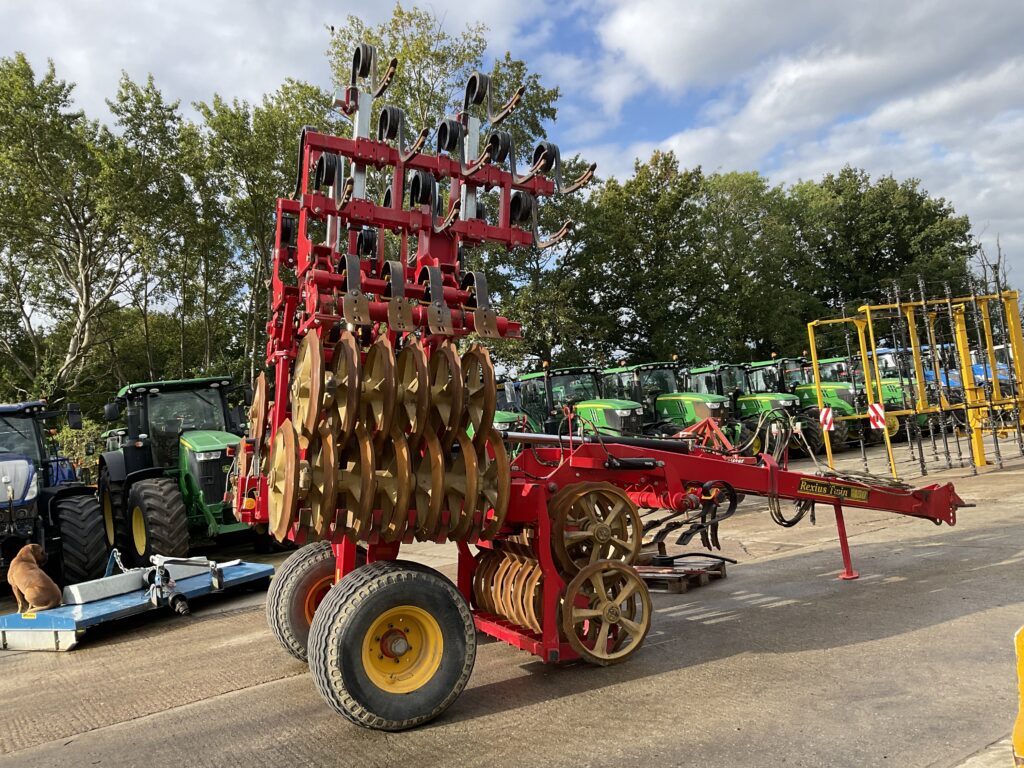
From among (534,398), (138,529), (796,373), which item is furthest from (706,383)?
(138,529)

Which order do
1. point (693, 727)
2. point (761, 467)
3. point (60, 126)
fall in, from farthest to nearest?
point (60, 126), point (761, 467), point (693, 727)

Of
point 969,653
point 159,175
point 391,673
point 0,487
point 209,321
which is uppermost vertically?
point 159,175

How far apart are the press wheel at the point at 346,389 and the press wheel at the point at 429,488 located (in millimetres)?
441

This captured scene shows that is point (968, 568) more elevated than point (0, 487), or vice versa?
point (0, 487)

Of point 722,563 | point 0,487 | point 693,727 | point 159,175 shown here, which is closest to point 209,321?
point 159,175

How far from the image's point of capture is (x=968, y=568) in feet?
22.1

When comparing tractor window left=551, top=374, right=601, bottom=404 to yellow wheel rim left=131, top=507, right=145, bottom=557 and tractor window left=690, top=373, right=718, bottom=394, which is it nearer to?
tractor window left=690, top=373, right=718, bottom=394

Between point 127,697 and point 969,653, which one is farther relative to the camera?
point 127,697

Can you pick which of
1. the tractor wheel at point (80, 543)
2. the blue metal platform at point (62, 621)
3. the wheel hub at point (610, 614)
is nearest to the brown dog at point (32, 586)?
the blue metal platform at point (62, 621)

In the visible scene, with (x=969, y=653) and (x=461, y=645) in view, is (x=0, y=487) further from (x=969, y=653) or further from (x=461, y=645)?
(x=969, y=653)

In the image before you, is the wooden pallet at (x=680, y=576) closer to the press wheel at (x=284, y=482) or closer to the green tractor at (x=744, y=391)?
the press wheel at (x=284, y=482)

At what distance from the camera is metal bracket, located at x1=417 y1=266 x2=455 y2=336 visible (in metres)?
4.22

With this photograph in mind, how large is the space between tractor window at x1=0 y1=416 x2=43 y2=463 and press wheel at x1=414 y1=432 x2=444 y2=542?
24.1 ft

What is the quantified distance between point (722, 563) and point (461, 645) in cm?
402
